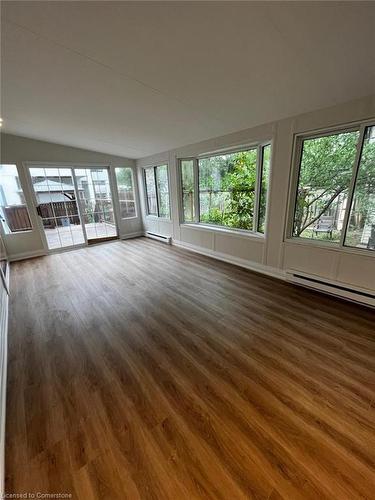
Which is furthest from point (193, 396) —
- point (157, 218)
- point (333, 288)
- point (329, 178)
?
point (157, 218)

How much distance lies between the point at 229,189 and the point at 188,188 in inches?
44.7

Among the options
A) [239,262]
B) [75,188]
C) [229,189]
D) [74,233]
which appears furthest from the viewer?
[74,233]

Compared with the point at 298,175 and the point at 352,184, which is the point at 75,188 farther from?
the point at 352,184

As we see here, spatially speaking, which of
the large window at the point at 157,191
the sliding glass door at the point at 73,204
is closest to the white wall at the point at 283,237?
the large window at the point at 157,191

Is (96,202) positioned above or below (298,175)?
below

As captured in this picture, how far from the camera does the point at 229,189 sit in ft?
13.2

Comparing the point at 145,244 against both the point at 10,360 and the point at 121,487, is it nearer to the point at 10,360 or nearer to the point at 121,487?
the point at 10,360

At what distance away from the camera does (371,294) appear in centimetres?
240

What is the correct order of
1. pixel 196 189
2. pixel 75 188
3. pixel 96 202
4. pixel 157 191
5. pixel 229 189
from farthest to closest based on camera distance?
pixel 157 191 < pixel 96 202 < pixel 75 188 < pixel 196 189 < pixel 229 189

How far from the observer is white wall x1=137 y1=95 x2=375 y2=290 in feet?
7.88

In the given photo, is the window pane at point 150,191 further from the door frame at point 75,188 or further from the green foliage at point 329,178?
the green foliage at point 329,178

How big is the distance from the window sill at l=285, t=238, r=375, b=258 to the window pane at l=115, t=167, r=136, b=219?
4.73 m

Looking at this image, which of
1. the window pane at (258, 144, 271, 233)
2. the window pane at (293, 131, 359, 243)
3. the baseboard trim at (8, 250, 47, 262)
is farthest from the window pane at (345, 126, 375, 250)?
the baseboard trim at (8, 250, 47, 262)

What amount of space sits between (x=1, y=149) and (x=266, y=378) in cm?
602
